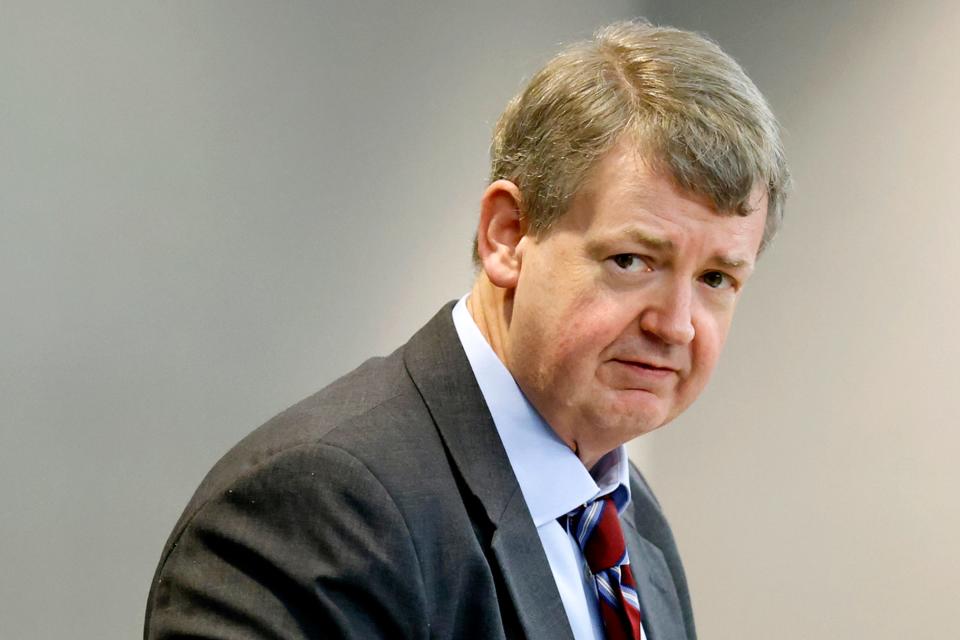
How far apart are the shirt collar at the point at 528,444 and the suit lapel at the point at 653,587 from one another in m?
0.20

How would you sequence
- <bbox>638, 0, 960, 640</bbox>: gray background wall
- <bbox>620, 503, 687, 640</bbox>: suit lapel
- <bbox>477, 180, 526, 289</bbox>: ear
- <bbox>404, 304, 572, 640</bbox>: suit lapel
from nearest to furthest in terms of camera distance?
<bbox>404, 304, 572, 640</bbox>: suit lapel, <bbox>477, 180, 526, 289</bbox>: ear, <bbox>620, 503, 687, 640</bbox>: suit lapel, <bbox>638, 0, 960, 640</bbox>: gray background wall

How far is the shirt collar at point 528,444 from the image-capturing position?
51.3 inches

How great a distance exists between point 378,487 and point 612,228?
349 mm

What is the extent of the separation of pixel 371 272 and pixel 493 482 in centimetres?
117

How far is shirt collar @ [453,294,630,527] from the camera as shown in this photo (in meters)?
1.30

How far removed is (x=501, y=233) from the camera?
133 cm

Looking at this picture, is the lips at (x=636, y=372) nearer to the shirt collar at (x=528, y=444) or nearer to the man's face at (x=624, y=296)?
the man's face at (x=624, y=296)

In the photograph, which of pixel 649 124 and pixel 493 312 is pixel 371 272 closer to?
pixel 493 312

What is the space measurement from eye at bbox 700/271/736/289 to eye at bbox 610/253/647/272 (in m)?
0.08

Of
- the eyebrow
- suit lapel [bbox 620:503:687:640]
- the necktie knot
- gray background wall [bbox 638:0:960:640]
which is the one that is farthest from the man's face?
gray background wall [bbox 638:0:960:640]

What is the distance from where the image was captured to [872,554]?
2748mm

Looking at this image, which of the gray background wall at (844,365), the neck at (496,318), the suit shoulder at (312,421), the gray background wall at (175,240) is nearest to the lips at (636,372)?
the neck at (496,318)

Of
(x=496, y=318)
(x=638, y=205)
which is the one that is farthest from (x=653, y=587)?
(x=638, y=205)

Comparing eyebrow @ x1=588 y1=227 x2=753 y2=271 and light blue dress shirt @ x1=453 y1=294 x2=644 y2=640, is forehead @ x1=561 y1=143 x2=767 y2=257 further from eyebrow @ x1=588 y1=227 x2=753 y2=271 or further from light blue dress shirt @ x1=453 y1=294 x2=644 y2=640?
light blue dress shirt @ x1=453 y1=294 x2=644 y2=640
